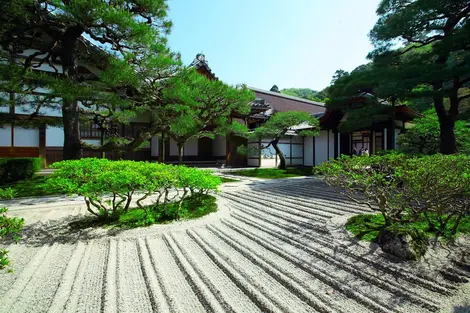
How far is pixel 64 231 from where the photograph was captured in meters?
4.23

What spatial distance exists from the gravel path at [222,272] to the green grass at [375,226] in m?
0.21

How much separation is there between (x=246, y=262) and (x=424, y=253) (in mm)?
2199

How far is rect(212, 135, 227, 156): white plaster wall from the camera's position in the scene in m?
17.2

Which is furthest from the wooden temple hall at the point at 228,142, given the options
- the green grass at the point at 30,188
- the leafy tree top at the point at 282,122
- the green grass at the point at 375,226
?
the green grass at the point at 375,226

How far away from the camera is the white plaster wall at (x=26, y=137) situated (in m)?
11.1

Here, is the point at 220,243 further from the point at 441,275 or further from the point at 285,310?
the point at 441,275

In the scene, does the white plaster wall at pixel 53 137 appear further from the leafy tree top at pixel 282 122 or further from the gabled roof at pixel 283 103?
the gabled roof at pixel 283 103

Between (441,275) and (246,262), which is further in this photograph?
(246,262)

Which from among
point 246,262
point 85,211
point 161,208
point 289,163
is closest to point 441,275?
point 246,262

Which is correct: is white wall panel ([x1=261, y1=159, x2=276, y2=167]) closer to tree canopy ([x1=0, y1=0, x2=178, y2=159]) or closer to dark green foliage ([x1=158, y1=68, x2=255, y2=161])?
dark green foliage ([x1=158, y1=68, x2=255, y2=161])

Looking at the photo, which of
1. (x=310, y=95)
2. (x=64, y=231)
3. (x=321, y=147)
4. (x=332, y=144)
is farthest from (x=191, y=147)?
(x=310, y=95)

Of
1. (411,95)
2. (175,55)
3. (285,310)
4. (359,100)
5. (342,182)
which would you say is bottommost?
(285,310)

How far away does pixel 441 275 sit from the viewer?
2.66 metres

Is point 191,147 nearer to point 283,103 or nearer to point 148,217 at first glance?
point 283,103
